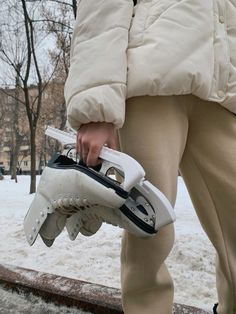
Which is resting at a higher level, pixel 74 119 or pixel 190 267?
pixel 74 119

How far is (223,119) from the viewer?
140 cm

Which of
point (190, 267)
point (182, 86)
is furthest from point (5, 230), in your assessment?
point (182, 86)

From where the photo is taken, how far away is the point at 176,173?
139cm

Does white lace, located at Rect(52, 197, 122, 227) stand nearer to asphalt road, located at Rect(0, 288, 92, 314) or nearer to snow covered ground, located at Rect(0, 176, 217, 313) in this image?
asphalt road, located at Rect(0, 288, 92, 314)

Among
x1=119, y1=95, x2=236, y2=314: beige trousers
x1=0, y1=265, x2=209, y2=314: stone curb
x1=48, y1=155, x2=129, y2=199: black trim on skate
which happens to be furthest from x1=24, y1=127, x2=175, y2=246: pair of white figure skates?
x1=0, y1=265, x2=209, y2=314: stone curb

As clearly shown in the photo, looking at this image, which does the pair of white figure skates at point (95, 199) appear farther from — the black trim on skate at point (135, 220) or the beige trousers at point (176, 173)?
the beige trousers at point (176, 173)

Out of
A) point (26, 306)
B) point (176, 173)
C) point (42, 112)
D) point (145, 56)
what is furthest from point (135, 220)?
point (42, 112)

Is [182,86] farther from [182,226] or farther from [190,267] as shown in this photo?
[182,226]

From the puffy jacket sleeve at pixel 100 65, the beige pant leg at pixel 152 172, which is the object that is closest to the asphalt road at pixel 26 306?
the beige pant leg at pixel 152 172

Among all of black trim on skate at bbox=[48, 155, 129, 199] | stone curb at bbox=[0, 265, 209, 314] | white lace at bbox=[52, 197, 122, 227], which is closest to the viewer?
black trim on skate at bbox=[48, 155, 129, 199]

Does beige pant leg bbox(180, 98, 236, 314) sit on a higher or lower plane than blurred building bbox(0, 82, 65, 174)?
higher

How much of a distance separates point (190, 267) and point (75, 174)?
257 cm

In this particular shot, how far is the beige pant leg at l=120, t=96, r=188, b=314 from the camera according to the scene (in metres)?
1.31

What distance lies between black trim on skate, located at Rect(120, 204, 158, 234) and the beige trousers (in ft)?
0.46
